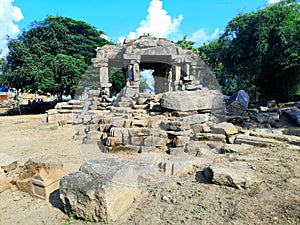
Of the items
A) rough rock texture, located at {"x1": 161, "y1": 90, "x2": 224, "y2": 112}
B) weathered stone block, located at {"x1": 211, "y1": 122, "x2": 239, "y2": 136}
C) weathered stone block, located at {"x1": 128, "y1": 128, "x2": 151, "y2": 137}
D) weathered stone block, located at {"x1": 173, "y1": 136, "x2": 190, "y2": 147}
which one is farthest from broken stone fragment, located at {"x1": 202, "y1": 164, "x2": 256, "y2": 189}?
rough rock texture, located at {"x1": 161, "y1": 90, "x2": 224, "y2": 112}

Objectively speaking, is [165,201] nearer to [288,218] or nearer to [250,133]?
[288,218]

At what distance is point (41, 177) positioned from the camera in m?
2.74

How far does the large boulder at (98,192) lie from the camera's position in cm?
205

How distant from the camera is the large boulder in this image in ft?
6.74

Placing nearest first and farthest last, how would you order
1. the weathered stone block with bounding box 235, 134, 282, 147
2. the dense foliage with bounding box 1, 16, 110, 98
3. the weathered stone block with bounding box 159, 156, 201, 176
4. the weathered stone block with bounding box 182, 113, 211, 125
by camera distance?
1. the weathered stone block with bounding box 159, 156, 201, 176
2. the weathered stone block with bounding box 235, 134, 282, 147
3. the weathered stone block with bounding box 182, 113, 211, 125
4. the dense foliage with bounding box 1, 16, 110, 98

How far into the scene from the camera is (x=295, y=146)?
4023 mm

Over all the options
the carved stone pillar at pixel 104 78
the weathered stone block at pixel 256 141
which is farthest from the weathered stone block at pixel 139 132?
the carved stone pillar at pixel 104 78

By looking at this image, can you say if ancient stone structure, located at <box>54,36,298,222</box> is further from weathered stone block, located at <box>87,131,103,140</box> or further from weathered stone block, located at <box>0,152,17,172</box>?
weathered stone block, located at <box>0,152,17,172</box>

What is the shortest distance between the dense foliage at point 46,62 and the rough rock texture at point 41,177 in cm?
1005

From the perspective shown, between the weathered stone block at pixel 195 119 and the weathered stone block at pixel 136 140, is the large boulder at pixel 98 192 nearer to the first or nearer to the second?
the weathered stone block at pixel 136 140

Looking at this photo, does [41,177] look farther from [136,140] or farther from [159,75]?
[159,75]

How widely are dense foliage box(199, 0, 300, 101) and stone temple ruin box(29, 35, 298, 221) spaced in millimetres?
4205

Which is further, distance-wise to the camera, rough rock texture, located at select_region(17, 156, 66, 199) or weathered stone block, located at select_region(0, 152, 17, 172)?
weathered stone block, located at select_region(0, 152, 17, 172)

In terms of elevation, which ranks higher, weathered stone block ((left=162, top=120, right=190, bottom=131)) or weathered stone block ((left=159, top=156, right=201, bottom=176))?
weathered stone block ((left=162, top=120, right=190, bottom=131))
